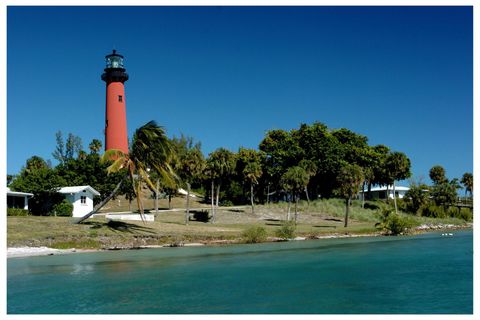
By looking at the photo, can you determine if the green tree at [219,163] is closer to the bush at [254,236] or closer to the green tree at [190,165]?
the green tree at [190,165]

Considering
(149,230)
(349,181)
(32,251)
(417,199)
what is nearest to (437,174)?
(417,199)

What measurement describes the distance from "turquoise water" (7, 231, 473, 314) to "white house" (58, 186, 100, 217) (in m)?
21.0

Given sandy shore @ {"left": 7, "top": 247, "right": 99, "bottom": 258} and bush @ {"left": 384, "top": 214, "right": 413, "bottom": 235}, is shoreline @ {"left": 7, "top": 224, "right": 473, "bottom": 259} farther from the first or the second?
bush @ {"left": 384, "top": 214, "right": 413, "bottom": 235}

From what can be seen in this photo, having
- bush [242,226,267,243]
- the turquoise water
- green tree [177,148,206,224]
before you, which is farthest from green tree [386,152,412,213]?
the turquoise water

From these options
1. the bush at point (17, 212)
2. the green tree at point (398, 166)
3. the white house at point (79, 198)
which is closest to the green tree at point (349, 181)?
the green tree at point (398, 166)

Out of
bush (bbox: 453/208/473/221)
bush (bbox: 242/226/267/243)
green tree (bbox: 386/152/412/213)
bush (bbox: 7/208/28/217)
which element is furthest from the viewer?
green tree (bbox: 386/152/412/213)

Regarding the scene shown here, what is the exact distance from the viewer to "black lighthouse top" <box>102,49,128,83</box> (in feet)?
240

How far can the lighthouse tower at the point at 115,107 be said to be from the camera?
236 feet

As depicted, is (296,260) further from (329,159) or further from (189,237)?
(329,159)

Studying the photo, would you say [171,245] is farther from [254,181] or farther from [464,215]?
[464,215]

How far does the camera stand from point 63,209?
53.5 m

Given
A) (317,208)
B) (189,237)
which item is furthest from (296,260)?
(317,208)

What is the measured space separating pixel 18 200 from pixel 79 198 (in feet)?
21.1

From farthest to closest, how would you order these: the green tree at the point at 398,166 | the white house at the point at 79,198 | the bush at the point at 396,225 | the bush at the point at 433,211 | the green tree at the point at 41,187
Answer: the green tree at the point at 398,166 → the bush at the point at 433,211 → the white house at the point at 79,198 → the bush at the point at 396,225 → the green tree at the point at 41,187
